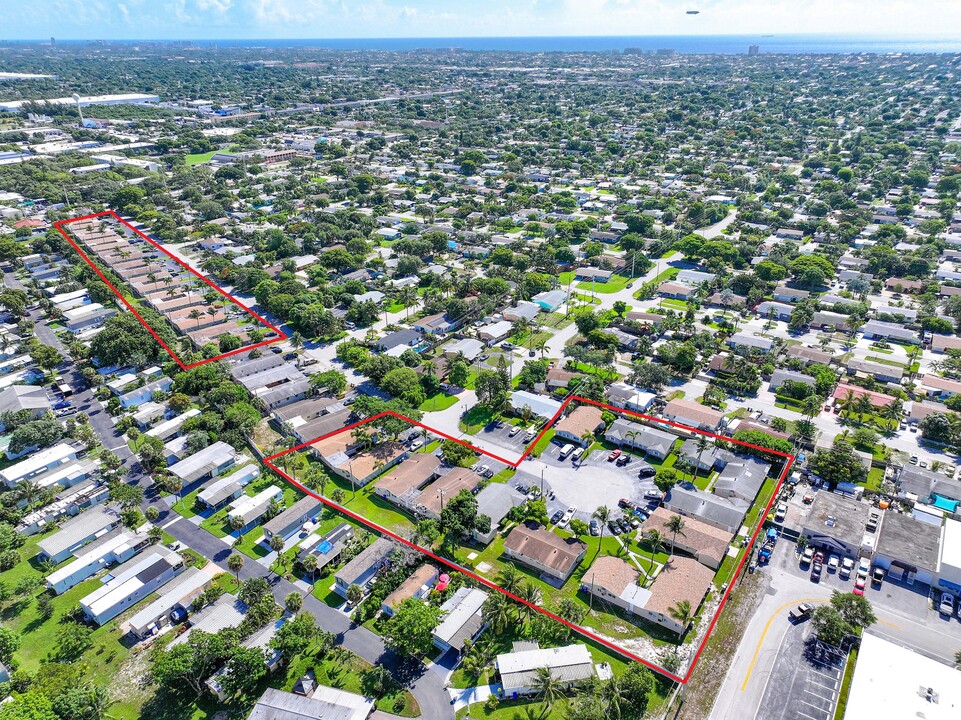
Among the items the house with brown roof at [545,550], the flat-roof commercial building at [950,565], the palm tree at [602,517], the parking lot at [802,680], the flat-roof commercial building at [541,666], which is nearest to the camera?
the parking lot at [802,680]

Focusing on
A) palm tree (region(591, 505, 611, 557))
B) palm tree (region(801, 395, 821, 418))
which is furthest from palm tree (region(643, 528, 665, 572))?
palm tree (region(801, 395, 821, 418))

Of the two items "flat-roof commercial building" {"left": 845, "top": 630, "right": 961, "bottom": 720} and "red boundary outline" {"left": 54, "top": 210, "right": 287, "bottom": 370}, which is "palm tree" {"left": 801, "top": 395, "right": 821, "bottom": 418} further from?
"red boundary outline" {"left": 54, "top": 210, "right": 287, "bottom": 370}

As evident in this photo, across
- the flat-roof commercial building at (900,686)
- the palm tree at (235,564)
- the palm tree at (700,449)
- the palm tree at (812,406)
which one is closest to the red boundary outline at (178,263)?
the palm tree at (235,564)

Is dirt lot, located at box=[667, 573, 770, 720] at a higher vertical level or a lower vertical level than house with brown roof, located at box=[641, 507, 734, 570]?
lower

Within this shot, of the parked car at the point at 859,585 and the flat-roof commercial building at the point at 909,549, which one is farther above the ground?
the flat-roof commercial building at the point at 909,549

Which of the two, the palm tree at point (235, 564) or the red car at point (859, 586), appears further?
the palm tree at point (235, 564)

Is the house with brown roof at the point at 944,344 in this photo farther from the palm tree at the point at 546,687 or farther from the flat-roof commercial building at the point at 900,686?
the palm tree at the point at 546,687

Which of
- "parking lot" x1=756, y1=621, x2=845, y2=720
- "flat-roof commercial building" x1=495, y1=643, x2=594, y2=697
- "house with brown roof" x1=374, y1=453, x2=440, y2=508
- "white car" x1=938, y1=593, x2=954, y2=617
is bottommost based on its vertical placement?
"parking lot" x1=756, y1=621, x2=845, y2=720
